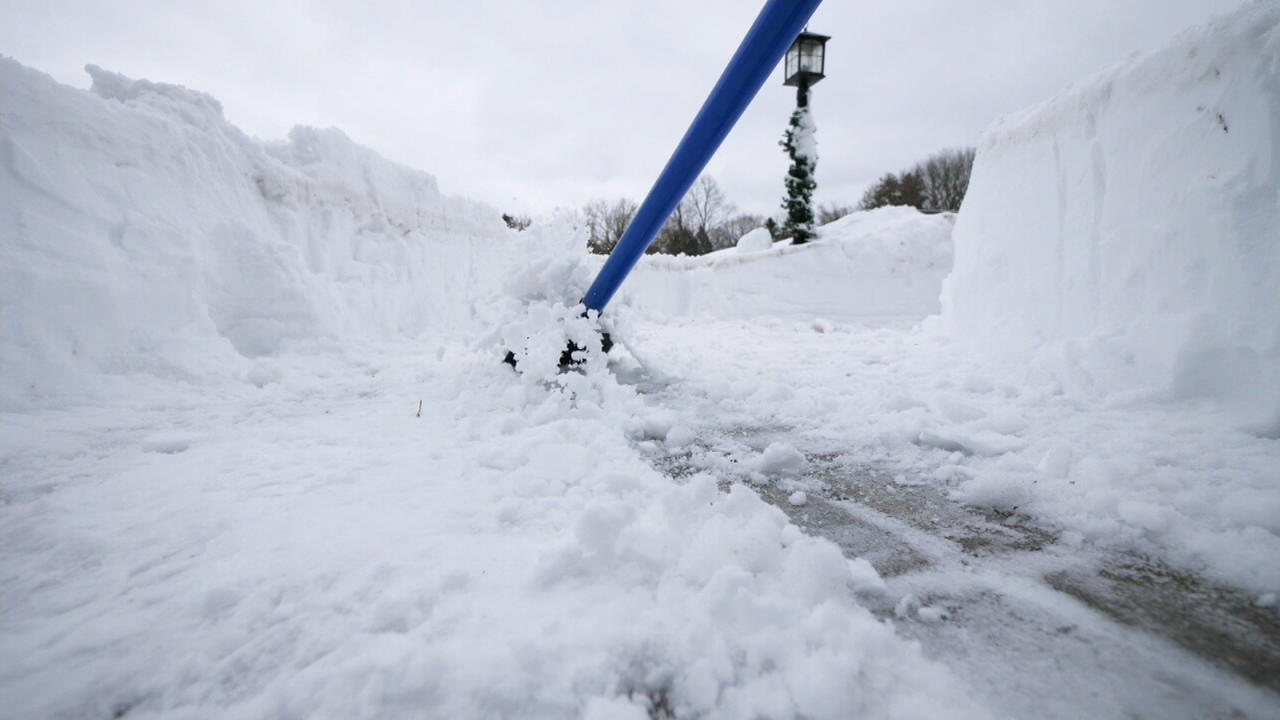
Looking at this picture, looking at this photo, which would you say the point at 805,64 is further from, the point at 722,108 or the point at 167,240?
the point at 167,240

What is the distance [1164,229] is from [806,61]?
14.1 meters

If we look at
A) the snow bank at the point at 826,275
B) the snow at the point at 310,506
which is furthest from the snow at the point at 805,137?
the snow at the point at 310,506

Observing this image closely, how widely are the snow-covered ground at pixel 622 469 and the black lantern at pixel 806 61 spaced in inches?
461

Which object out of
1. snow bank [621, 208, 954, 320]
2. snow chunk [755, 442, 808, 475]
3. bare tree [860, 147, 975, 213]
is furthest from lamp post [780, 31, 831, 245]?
snow chunk [755, 442, 808, 475]

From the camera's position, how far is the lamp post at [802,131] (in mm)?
13430

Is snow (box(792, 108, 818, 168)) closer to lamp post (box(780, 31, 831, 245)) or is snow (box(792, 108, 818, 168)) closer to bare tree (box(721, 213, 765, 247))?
lamp post (box(780, 31, 831, 245))

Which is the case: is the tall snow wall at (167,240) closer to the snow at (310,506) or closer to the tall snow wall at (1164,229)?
the snow at (310,506)

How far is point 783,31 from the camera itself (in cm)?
192

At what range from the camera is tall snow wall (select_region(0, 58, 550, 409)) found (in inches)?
96.7

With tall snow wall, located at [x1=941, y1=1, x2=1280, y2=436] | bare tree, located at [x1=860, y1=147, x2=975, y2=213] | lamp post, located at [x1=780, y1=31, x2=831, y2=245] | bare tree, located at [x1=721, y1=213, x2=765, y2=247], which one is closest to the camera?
tall snow wall, located at [x1=941, y1=1, x2=1280, y2=436]

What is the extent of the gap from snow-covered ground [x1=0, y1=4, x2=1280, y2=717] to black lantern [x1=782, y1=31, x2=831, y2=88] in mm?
Answer: 11719

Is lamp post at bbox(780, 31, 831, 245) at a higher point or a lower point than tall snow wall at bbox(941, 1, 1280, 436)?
higher

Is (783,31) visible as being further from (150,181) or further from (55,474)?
(150,181)

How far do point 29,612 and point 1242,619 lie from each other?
254cm
